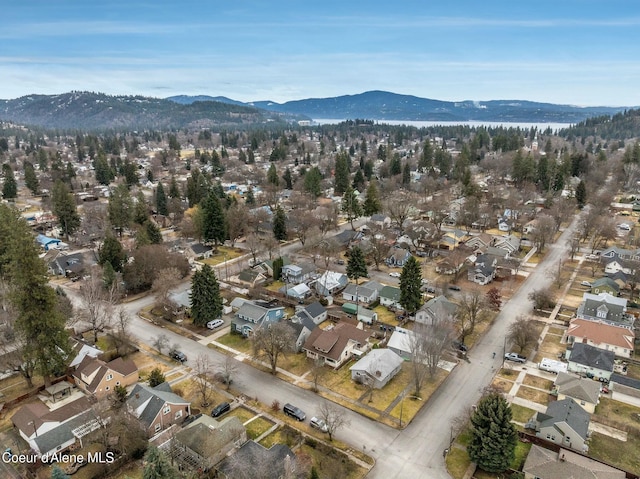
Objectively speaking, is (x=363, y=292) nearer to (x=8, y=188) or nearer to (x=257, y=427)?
(x=257, y=427)

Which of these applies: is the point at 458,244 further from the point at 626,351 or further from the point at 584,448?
the point at 584,448

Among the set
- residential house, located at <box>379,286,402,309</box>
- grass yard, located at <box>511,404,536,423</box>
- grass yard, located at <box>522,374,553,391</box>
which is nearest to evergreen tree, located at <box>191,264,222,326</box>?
residential house, located at <box>379,286,402,309</box>

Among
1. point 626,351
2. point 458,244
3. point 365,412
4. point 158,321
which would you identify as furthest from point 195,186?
point 626,351

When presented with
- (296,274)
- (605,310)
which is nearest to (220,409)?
(296,274)

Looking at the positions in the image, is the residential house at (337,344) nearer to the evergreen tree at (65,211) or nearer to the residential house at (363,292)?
the residential house at (363,292)

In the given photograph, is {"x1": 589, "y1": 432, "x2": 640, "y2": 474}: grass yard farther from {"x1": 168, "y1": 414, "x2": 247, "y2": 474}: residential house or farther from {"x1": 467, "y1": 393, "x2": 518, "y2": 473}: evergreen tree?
{"x1": 168, "y1": 414, "x2": 247, "y2": 474}: residential house
